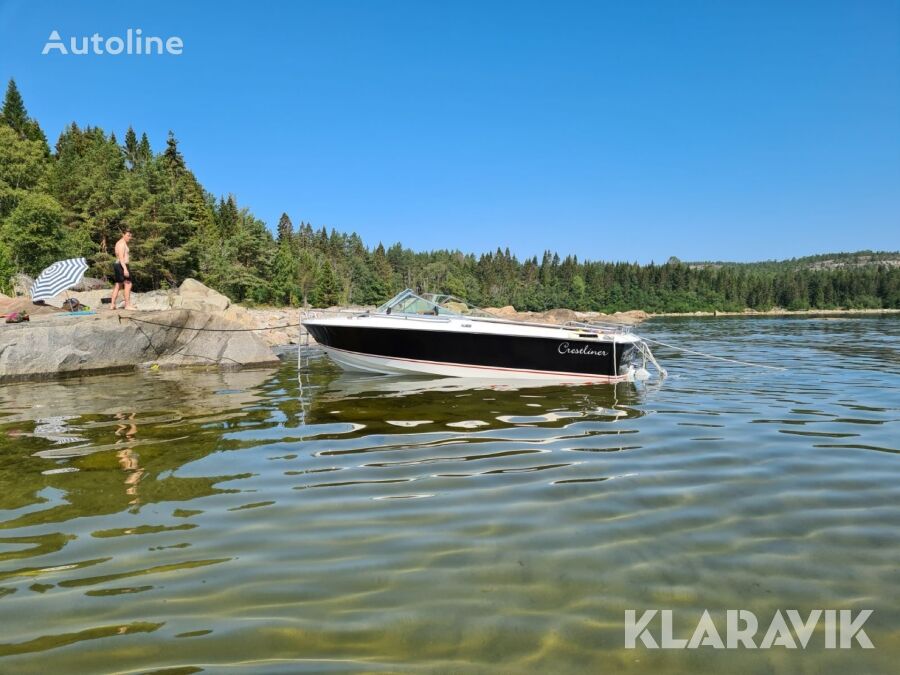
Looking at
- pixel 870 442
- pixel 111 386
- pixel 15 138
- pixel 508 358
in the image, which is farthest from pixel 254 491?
pixel 15 138

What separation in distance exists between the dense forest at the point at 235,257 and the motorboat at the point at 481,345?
2663 centimetres

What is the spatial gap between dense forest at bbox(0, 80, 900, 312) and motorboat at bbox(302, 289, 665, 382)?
26.6 m

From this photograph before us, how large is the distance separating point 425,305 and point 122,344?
8.15 metres

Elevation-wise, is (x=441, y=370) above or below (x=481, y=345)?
below

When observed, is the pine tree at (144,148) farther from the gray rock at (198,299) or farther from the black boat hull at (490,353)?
the black boat hull at (490,353)

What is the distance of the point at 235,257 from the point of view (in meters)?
55.7

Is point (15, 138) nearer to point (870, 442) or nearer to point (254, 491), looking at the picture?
point (254, 491)

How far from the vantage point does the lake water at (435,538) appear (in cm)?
240

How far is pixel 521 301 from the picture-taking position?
429ft

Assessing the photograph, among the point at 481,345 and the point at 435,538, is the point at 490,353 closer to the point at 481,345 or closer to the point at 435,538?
the point at 481,345

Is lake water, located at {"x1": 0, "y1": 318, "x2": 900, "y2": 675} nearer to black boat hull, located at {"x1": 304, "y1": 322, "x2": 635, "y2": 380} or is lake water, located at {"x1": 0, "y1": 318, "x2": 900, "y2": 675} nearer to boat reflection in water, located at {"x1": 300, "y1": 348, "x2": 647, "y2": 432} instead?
boat reflection in water, located at {"x1": 300, "y1": 348, "x2": 647, "y2": 432}

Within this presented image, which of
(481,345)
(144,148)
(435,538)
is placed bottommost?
(435,538)

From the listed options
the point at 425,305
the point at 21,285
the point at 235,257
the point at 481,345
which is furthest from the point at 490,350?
the point at 235,257

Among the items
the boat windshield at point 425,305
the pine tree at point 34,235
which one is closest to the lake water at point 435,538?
the boat windshield at point 425,305
